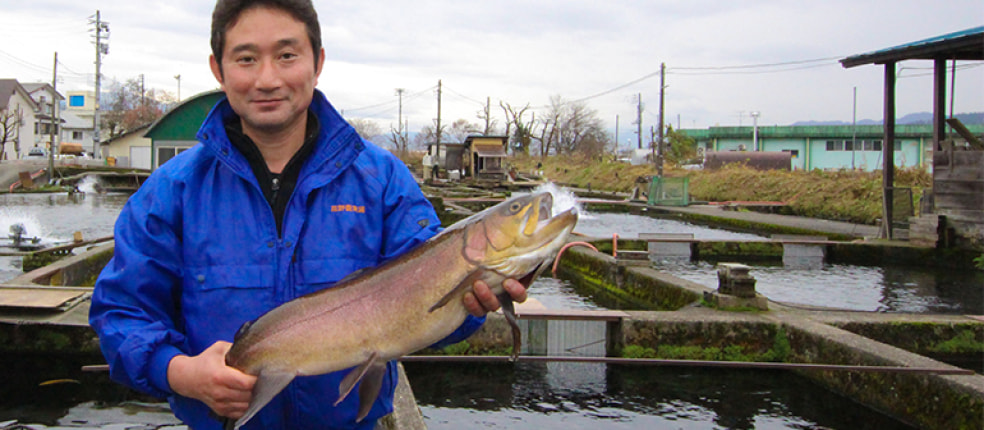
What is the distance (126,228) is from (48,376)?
20.6ft

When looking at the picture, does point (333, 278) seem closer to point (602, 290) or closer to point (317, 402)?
point (317, 402)

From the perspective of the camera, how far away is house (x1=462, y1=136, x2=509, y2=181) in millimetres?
49250

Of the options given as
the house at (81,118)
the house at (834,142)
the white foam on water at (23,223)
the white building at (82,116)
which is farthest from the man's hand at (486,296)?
the house at (81,118)

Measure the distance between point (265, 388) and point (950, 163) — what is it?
49.6ft

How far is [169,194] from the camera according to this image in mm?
2164

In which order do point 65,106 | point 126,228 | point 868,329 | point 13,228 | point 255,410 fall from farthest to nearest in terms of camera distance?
point 65,106
point 13,228
point 868,329
point 126,228
point 255,410

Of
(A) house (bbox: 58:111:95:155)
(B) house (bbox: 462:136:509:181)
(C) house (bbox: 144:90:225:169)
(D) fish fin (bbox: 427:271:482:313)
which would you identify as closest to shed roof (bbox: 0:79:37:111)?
(A) house (bbox: 58:111:95:155)

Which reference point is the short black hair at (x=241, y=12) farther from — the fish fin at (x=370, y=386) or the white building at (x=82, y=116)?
the white building at (x=82, y=116)

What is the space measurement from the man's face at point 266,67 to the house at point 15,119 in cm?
7206

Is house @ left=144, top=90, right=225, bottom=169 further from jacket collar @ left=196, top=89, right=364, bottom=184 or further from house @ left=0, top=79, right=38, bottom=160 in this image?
house @ left=0, top=79, right=38, bottom=160

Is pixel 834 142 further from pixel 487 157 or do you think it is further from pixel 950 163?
pixel 950 163

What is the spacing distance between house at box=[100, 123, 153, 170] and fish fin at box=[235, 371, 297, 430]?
57.9m

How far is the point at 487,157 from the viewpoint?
165 feet

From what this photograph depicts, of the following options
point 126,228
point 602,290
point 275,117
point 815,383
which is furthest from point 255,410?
point 602,290
